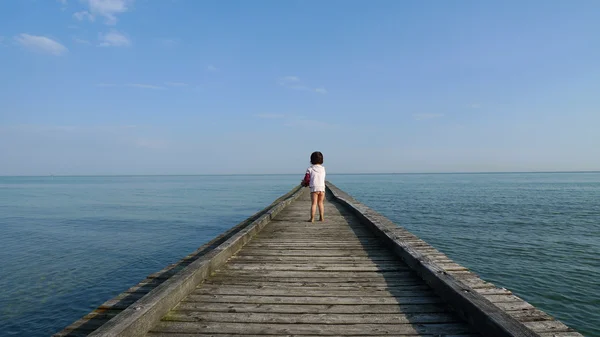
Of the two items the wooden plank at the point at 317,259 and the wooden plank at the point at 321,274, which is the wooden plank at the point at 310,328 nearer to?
the wooden plank at the point at 321,274

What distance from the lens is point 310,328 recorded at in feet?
9.15

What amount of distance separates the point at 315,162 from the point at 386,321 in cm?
536

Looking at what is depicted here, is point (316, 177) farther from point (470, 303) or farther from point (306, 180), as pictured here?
point (470, 303)

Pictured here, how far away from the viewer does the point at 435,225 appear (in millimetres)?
17406

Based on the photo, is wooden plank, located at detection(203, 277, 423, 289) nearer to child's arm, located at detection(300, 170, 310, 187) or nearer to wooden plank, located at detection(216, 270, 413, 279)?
wooden plank, located at detection(216, 270, 413, 279)

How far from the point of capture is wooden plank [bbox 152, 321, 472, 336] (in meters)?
2.72

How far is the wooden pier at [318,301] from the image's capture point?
2691mm

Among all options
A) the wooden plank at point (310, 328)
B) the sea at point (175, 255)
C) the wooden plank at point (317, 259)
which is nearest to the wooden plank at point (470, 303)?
the wooden plank at point (310, 328)

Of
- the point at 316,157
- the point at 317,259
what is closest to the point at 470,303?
the point at 317,259

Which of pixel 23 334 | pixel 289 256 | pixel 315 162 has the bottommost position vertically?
pixel 23 334

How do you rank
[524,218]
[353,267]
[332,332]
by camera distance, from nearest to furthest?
[332,332]
[353,267]
[524,218]

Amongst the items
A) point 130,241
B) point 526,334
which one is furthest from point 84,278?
point 526,334

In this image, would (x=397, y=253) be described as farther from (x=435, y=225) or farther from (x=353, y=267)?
(x=435, y=225)

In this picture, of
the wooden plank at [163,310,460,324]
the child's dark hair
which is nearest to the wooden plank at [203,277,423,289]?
the wooden plank at [163,310,460,324]
